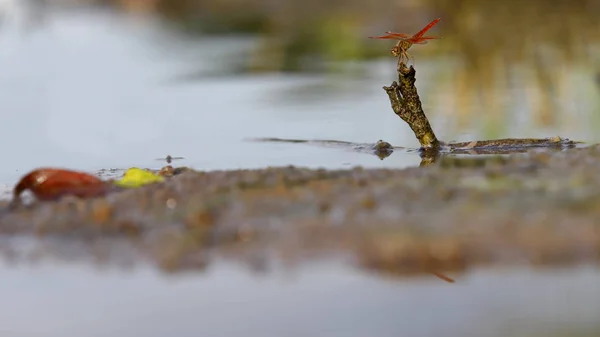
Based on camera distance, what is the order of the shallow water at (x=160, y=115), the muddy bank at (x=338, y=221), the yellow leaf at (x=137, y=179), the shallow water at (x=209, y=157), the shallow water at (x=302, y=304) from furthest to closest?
the shallow water at (x=160, y=115) → the yellow leaf at (x=137, y=179) → the muddy bank at (x=338, y=221) → the shallow water at (x=209, y=157) → the shallow water at (x=302, y=304)

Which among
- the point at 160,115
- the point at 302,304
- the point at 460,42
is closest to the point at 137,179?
the point at 302,304

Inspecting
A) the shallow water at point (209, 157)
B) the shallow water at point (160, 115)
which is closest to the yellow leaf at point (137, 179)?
the shallow water at point (209, 157)

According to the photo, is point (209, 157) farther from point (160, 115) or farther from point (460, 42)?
point (460, 42)

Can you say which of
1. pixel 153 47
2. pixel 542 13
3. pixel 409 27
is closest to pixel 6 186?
pixel 153 47

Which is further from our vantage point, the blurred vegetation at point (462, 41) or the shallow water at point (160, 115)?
the blurred vegetation at point (462, 41)

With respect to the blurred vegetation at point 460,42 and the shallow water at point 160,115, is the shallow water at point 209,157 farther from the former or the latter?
the blurred vegetation at point 460,42

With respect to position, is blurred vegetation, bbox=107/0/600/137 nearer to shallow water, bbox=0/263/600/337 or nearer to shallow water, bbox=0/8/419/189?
shallow water, bbox=0/8/419/189

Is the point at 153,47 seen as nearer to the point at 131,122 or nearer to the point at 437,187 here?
the point at 131,122
